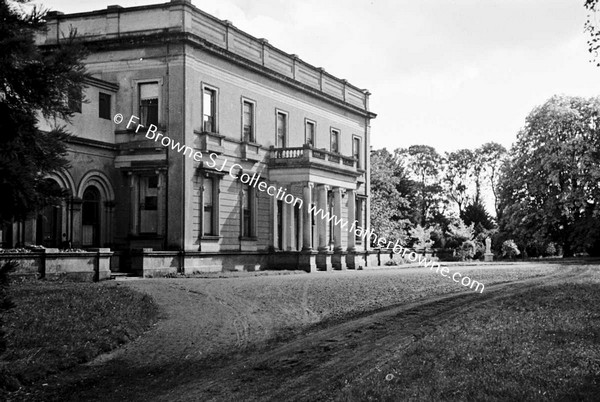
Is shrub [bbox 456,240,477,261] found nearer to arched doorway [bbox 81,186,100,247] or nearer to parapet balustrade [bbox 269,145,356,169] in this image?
parapet balustrade [bbox 269,145,356,169]

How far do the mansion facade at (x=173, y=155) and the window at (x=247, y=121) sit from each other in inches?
3.0

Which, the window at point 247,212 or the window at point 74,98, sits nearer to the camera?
the window at point 74,98

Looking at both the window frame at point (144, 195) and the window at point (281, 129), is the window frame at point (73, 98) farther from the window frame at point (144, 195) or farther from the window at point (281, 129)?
the window at point (281, 129)

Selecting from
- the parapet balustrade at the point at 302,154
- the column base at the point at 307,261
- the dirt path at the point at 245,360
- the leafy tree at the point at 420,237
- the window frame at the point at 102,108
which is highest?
the window frame at the point at 102,108

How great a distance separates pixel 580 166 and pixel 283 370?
161ft

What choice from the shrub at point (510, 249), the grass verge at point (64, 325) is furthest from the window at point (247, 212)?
the shrub at point (510, 249)

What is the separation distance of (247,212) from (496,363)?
90.4ft

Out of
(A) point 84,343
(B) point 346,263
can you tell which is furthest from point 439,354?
(B) point 346,263

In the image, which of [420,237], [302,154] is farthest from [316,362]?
[420,237]

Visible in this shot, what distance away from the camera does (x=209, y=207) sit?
33.3m

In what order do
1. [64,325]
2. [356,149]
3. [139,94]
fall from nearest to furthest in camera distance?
[64,325], [139,94], [356,149]

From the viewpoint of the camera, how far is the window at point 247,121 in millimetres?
36062

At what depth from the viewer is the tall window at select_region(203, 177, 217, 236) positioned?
3291cm

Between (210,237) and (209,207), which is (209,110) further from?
(210,237)
